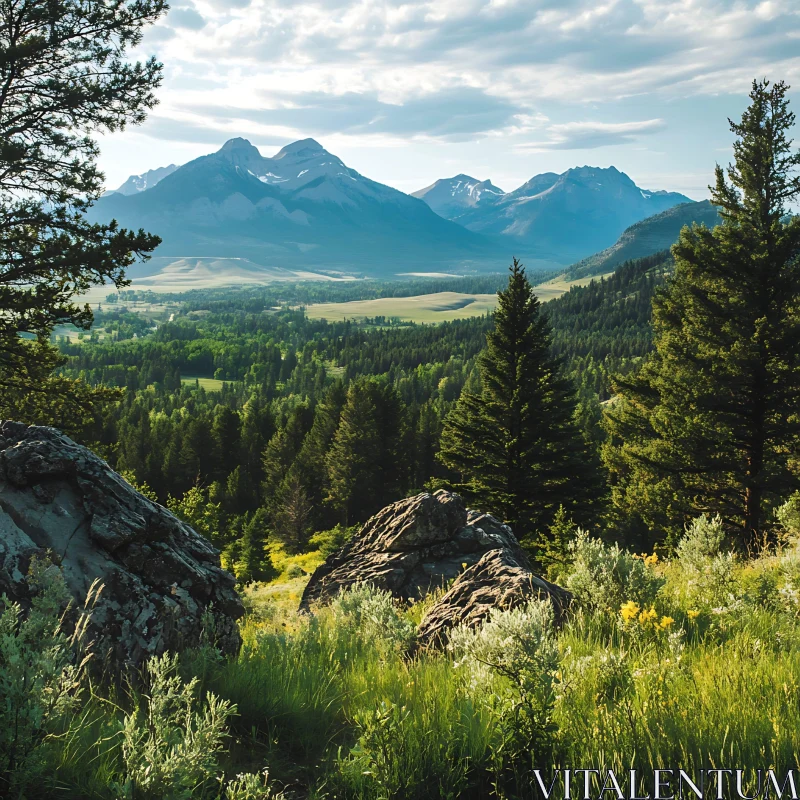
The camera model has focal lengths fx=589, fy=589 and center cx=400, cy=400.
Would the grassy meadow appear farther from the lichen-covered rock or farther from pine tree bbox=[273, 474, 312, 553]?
pine tree bbox=[273, 474, 312, 553]

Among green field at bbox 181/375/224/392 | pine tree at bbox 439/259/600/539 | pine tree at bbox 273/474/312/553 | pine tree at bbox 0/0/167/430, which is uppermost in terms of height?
pine tree at bbox 0/0/167/430

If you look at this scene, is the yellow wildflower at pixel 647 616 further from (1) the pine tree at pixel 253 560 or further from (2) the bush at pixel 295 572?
(1) the pine tree at pixel 253 560

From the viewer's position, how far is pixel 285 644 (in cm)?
523

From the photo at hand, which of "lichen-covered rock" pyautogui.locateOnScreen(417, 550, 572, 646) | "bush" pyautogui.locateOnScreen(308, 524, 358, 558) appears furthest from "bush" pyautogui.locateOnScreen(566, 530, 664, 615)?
"bush" pyautogui.locateOnScreen(308, 524, 358, 558)

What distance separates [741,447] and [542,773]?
63.9 ft

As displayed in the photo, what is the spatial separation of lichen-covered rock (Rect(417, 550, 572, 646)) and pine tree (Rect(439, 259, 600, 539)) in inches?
764

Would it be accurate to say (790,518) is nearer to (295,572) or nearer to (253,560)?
(295,572)

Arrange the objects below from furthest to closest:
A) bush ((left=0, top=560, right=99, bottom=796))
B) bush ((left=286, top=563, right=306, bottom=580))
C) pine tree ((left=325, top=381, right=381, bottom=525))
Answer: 1. pine tree ((left=325, top=381, right=381, bottom=525))
2. bush ((left=286, top=563, right=306, bottom=580))
3. bush ((left=0, top=560, right=99, bottom=796))

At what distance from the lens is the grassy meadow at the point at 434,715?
2861 millimetres

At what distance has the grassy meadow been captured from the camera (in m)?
2.86

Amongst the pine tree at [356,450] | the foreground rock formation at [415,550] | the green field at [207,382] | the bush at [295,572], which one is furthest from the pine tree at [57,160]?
the green field at [207,382]

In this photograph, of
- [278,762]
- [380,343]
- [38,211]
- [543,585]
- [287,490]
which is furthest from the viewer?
[380,343]

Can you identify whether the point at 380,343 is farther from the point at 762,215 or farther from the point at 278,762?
the point at 278,762

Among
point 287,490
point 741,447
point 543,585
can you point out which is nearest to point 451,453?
point 741,447
